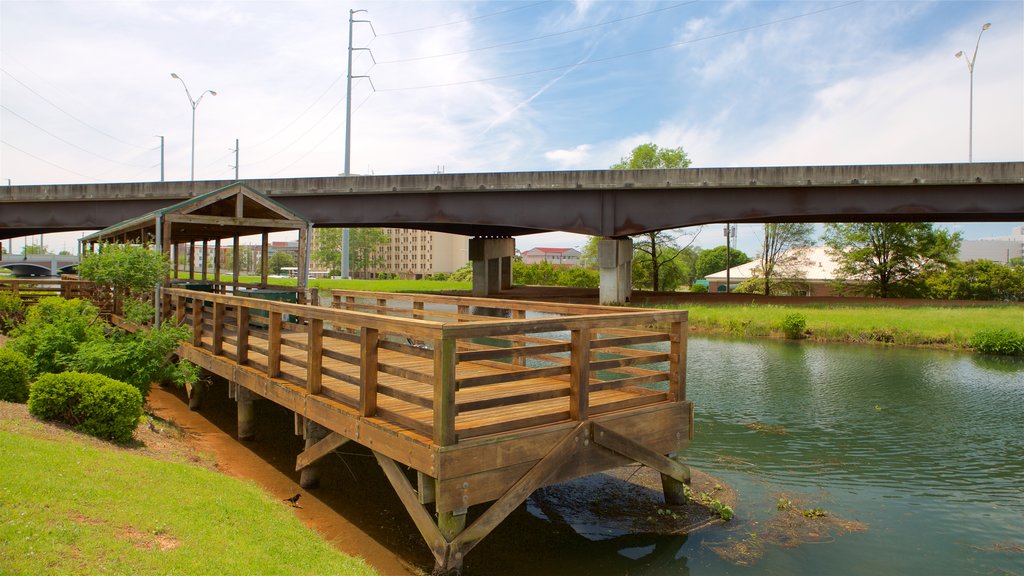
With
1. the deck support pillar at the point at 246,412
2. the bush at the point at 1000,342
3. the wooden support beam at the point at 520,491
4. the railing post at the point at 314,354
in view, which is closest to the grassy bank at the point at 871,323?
the bush at the point at 1000,342

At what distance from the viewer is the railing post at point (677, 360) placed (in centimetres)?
767

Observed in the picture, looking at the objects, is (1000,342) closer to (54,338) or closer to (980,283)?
(54,338)

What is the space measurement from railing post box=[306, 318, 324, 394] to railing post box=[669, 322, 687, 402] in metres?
4.04

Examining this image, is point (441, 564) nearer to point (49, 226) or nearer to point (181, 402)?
point (181, 402)

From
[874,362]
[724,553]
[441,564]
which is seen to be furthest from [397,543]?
[874,362]

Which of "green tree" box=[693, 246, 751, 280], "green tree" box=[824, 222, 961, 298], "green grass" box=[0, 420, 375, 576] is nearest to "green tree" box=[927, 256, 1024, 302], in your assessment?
"green tree" box=[824, 222, 961, 298]

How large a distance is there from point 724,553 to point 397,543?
136 inches

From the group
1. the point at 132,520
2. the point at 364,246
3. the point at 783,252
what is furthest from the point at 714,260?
the point at 132,520

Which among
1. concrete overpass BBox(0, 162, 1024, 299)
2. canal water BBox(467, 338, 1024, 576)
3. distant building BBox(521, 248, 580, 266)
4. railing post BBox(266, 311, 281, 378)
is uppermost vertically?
distant building BBox(521, 248, 580, 266)

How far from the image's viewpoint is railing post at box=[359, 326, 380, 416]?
6.52 m

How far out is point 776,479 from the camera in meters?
9.31

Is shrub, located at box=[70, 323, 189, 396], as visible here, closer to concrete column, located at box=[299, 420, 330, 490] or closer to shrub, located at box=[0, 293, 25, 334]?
concrete column, located at box=[299, 420, 330, 490]

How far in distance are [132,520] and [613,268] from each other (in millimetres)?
28218

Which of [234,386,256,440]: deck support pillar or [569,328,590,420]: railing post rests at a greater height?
[569,328,590,420]: railing post
